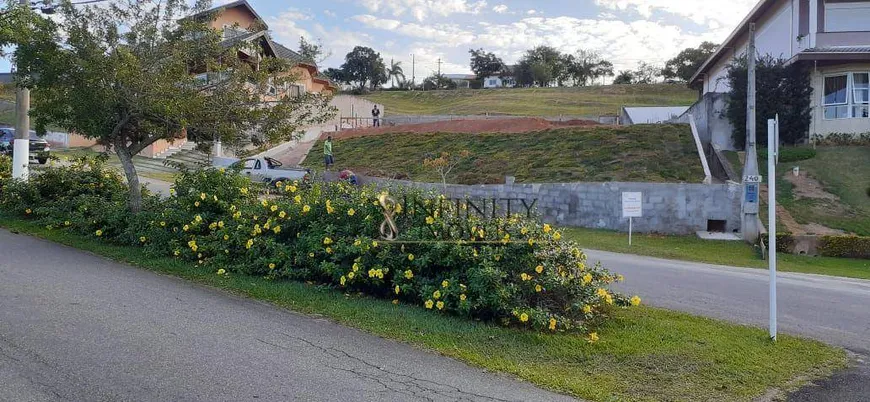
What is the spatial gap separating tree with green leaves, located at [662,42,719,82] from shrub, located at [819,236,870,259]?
60.1 m

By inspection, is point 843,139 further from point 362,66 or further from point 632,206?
point 362,66

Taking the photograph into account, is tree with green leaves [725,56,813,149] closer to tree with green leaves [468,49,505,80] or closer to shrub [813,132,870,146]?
shrub [813,132,870,146]

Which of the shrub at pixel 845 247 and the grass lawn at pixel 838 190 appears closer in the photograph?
the shrub at pixel 845 247

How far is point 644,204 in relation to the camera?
65.8 feet

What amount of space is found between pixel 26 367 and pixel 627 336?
5208mm

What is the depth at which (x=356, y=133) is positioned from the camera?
39.6 metres

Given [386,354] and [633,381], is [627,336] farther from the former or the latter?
[386,354]

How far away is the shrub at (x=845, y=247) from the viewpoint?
16.8m

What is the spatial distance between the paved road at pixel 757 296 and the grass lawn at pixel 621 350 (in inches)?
41.1

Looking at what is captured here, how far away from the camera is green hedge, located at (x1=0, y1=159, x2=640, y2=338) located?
20.6 feet

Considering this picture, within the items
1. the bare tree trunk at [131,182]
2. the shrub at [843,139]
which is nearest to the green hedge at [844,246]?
the shrub at [843,139]

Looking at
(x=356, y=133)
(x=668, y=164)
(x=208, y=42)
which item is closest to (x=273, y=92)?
(x=208, y=42)

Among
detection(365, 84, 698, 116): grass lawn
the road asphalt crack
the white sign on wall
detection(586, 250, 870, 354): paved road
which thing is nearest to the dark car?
the white sign on wall

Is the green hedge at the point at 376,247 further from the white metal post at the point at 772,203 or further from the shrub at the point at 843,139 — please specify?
the shrub at the point at 843,139
